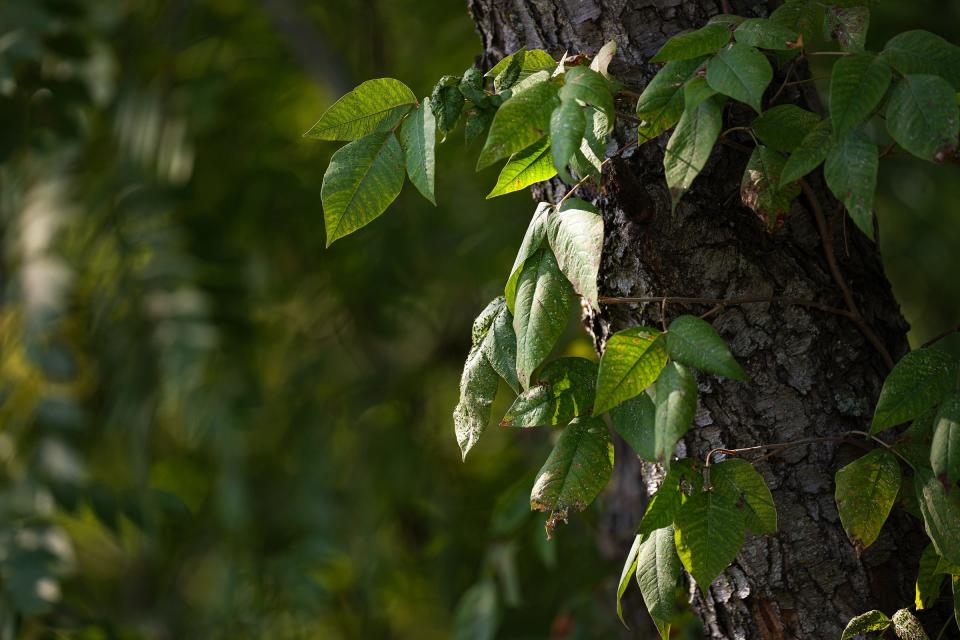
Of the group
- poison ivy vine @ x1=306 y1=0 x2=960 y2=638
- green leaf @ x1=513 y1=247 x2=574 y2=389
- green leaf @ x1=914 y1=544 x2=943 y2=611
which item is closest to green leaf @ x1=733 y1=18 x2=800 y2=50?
poison ivy vine @ x1=306 y1=0 x2=960 y2=638

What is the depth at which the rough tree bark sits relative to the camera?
818 mm

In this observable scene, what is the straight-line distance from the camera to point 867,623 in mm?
750

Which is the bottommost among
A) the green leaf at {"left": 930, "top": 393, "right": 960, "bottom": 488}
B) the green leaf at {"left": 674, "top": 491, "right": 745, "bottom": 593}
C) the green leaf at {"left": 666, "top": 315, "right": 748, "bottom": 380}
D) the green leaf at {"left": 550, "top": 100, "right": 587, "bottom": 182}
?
the green leaf at {"left": 674, "top": 491, "right": 745, "bottom": 593}

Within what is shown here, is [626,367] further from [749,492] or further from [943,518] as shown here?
[943,518]

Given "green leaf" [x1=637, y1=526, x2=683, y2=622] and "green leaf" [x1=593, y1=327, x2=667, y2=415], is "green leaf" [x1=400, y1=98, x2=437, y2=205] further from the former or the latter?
"green leaf" [x1=637, y1=526, x2=683, y2=622]

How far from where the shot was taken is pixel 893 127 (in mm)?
627

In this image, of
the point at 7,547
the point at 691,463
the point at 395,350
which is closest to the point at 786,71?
the point at 691,463

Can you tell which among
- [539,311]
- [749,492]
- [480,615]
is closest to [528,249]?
[539,311]

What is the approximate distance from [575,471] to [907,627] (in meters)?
0.31

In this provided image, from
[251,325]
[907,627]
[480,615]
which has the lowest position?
[480,615]

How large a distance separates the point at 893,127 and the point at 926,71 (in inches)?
2.4

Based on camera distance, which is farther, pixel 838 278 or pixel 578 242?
pixel 838 278

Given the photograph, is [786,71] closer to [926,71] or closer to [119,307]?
[926,71]

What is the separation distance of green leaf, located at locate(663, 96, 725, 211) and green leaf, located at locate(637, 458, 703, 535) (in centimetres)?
22
